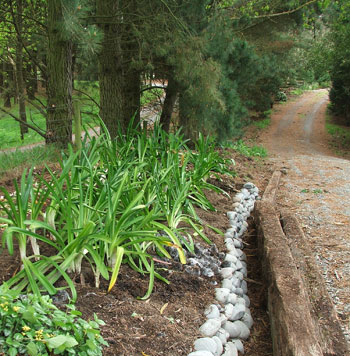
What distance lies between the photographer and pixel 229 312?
2604mm

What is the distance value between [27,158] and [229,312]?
303 centimetres

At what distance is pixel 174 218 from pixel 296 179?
4.89 meters

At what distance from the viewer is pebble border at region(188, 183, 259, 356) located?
7.18ft

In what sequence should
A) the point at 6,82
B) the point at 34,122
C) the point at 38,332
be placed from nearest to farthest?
the point at 38,332 → the point at 6,82 → the point at 34,122

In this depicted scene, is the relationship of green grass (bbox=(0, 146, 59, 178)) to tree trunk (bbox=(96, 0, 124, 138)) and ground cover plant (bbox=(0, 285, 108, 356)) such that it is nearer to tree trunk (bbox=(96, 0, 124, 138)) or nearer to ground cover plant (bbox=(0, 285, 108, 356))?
tree trunk (bbox=(96, 0, 124, 138))

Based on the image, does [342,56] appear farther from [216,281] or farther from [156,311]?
[156,311]

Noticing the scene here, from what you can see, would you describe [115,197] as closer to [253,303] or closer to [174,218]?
[174,218]

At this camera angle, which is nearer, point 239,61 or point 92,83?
point 92,83

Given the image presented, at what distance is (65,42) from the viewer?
4.88 meters

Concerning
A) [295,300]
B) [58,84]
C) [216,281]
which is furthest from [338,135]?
[295,300]

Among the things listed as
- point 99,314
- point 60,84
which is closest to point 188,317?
point 99,314

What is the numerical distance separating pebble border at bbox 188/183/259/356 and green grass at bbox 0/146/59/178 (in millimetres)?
2266

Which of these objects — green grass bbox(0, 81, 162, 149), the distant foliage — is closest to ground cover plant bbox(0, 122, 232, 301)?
green grass bbox(0, 81, 162, 149)

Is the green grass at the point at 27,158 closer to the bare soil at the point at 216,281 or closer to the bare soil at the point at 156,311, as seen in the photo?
the bare soil at the point at 216,281
